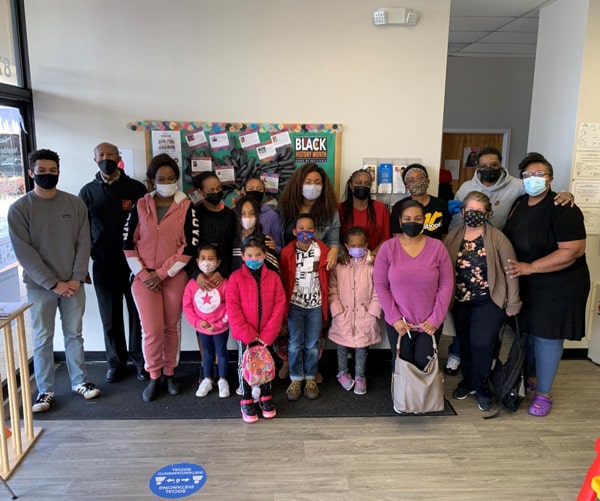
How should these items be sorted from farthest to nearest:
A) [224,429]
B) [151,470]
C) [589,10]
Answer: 1. [589,10]
2. [224,429]
3. [151,470]

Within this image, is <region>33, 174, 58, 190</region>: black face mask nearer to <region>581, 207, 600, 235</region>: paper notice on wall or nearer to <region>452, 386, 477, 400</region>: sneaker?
<region>452, 386, 477, 400</region>: sneaker

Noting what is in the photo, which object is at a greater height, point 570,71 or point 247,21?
point 247,21

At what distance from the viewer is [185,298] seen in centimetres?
300

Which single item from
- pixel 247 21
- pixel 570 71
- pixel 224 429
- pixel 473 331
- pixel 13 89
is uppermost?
pixel 247 21

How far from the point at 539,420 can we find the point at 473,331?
0.68 m

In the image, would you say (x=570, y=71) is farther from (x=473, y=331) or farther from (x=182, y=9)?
(x=182, y=9)

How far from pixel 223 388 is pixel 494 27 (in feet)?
13.9

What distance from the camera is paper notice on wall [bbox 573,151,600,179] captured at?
3535 millimetres

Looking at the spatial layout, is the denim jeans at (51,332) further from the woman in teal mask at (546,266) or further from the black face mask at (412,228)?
the woman in teal mask at (546,266)

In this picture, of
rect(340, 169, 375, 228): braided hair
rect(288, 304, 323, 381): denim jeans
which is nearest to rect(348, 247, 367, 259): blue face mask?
rect(340, 169, 375, 228): braided hair

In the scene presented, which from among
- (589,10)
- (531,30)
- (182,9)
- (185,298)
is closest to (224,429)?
(185,298)

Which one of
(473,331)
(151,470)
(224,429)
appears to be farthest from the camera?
(473,331)

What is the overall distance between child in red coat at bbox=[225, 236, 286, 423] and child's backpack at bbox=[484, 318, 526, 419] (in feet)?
4.74

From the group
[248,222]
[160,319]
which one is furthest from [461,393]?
[160,319]
